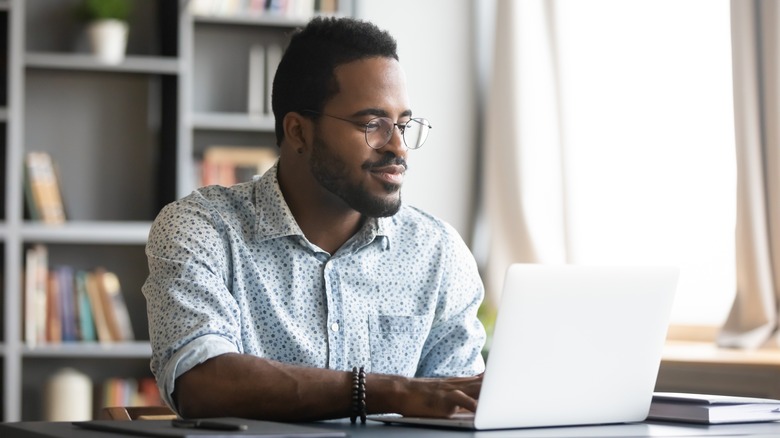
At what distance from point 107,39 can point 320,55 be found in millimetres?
1810

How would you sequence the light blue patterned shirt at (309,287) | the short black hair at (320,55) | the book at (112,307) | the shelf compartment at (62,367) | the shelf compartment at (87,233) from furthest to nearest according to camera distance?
the shelf compartment at (62,367), the book at (112,307), the shelf compartment at (87,233), the short black hair at (320,55), the light blue patterned shirt at (309,287)

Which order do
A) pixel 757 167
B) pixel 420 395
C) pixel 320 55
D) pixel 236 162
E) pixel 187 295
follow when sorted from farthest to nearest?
pixel 236 162 → pixel 757 167 → pixel 320 55 → pixel 187 295 → pixel 420 395

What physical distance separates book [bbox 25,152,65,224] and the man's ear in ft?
5.88

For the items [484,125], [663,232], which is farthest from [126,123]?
[663,232]

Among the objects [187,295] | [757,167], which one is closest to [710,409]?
[187,295]

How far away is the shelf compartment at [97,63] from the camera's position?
11.8ft

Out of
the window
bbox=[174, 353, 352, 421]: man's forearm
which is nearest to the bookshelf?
the window

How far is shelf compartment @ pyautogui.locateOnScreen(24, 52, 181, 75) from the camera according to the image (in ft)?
11.8

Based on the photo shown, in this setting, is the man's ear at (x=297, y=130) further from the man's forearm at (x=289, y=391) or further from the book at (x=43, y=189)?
the book at (x=43, y=189)

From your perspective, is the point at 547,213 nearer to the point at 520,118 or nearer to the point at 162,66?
the point at 520,118

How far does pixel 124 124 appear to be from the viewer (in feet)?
12.8

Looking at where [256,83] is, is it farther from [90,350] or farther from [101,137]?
[90,350]

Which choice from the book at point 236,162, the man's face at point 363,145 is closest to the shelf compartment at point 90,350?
the book at point 236,162

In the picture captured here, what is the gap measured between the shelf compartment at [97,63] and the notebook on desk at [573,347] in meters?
2.39
